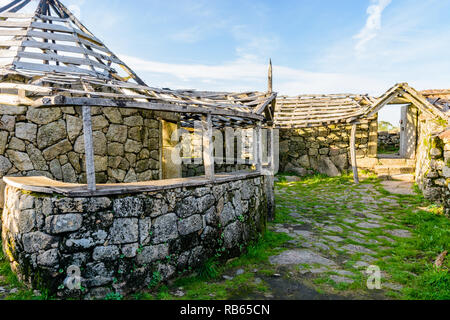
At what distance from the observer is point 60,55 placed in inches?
251

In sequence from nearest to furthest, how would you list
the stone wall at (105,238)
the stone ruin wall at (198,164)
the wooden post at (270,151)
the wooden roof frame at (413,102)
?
the stone wall at (105,238) → the wooden post at (270,151) → the stone ruin wall at (198,164) → the wooden roof frame at (413,102)

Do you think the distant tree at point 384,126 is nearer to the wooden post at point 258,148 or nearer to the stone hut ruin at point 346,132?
the stone hut ruin at point 346,132

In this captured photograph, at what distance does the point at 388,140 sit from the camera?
17.0 m

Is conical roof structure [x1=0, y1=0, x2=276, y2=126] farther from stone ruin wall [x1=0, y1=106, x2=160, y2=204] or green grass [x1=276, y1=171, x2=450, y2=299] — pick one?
green grass [x1=276, y1=171, x2=450, y2=299]

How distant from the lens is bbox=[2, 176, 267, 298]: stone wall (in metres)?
3.47

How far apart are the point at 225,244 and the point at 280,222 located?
2745 millimetres

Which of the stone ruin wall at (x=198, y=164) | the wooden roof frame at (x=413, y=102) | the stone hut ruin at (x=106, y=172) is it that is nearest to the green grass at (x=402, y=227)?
the stone hut ruin at (x=106, y=172)

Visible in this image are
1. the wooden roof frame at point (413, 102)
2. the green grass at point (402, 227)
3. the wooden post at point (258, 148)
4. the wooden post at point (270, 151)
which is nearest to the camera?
the green grass at point (402, 227)

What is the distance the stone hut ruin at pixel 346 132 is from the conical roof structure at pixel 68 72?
5.77 meters

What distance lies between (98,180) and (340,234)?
5.38 metres

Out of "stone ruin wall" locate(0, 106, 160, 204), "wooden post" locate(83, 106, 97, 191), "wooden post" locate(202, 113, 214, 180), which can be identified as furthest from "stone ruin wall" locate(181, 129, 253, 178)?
"wooden post" locate(83, 106, 97, 191)

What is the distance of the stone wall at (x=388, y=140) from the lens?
16.7m

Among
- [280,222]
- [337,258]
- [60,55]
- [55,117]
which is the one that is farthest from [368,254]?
[60,55]
